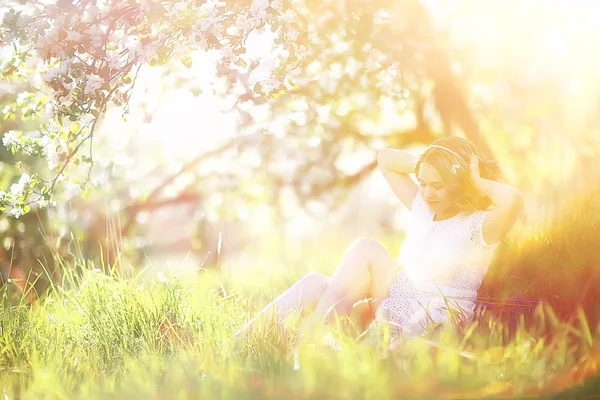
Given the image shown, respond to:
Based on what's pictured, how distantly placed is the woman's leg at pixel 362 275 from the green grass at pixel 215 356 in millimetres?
517

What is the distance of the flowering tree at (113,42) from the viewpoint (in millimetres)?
3209

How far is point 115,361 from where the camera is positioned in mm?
3586

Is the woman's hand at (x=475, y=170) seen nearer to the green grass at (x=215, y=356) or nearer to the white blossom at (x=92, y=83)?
the green grass at (x=215, y=356)

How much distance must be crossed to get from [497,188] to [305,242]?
281cm

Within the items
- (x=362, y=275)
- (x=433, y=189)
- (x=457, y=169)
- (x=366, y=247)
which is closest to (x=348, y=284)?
(x=362, y=275)

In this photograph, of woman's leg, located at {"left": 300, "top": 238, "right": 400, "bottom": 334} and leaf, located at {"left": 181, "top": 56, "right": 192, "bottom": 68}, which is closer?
leaf, located at {"left": 181, "top": 56, "right": 192, "bottom": 68}

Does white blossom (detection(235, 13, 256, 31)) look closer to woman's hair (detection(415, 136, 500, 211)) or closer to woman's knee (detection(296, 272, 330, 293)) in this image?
woman's hair (detection(415, 136, 500, 211))

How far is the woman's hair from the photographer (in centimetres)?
396

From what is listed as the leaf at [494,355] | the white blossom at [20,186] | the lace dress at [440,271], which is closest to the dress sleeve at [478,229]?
the lace dress at [440,271]

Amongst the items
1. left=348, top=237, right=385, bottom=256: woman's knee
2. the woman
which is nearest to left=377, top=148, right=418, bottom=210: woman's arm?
the woman

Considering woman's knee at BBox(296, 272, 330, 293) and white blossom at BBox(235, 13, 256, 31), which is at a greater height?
white blossom at BBox(235, 13, 256, 31)

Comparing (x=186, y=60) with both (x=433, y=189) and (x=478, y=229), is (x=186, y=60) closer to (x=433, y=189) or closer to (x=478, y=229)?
(x=433, y=189)

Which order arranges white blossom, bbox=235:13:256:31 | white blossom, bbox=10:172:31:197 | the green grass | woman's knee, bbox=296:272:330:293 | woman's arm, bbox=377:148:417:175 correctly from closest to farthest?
1. the green grass
2. white blossom, bbox=235:13:256:31
3. white blossom, bbox=10:172:31:197
4. woman's knee, bbox=296:272:330:293
5. woman's arm, bbox=377:148:417:175

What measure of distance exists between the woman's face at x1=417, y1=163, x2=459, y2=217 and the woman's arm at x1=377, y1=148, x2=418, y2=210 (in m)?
0.30
